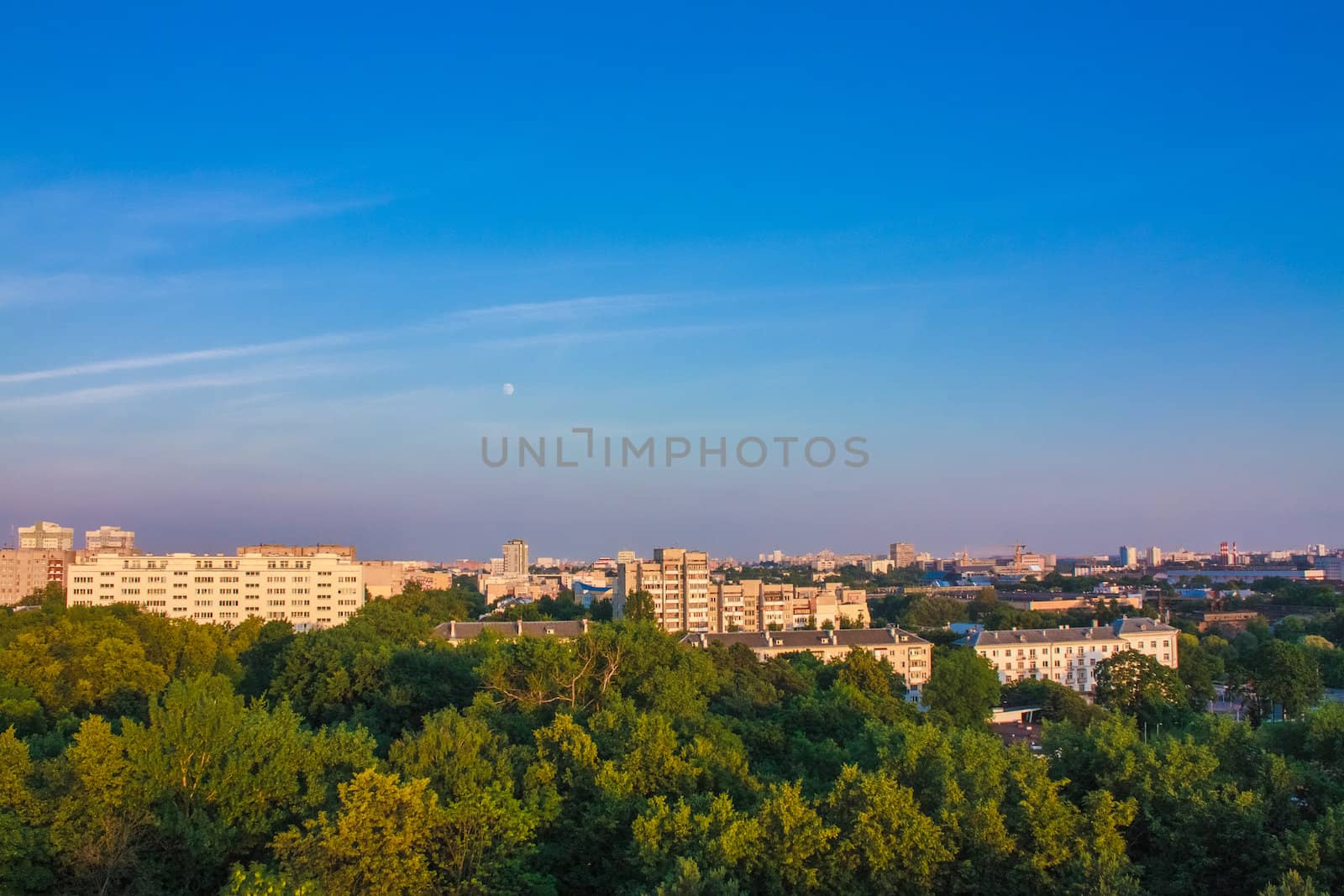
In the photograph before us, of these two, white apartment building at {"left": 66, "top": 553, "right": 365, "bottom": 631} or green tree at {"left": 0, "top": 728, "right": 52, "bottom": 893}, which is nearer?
green tree at {"left": 0, "top": 728, "right": 52, "bottom": 893}

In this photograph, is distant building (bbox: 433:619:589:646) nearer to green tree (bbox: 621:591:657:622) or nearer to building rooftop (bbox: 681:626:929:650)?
green tree (bbox: 621:591:657:622)

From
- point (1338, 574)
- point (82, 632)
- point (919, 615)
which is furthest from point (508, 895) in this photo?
point (1338, 574)

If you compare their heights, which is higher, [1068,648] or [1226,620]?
[1068,648]

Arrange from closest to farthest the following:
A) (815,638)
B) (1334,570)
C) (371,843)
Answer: (371,843) < (815,638) < (1334,570)

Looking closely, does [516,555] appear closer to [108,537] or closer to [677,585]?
[108,537]

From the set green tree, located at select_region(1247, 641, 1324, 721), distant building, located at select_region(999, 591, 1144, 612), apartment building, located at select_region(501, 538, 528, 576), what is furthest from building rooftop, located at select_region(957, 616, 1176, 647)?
apartment building, located at select_region(501, 538, 528, 576)

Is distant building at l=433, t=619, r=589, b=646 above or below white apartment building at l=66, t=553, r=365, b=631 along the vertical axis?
below

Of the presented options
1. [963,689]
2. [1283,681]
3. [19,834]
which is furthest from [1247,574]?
[19,834]

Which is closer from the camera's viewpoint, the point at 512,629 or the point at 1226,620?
the point at 512,629
